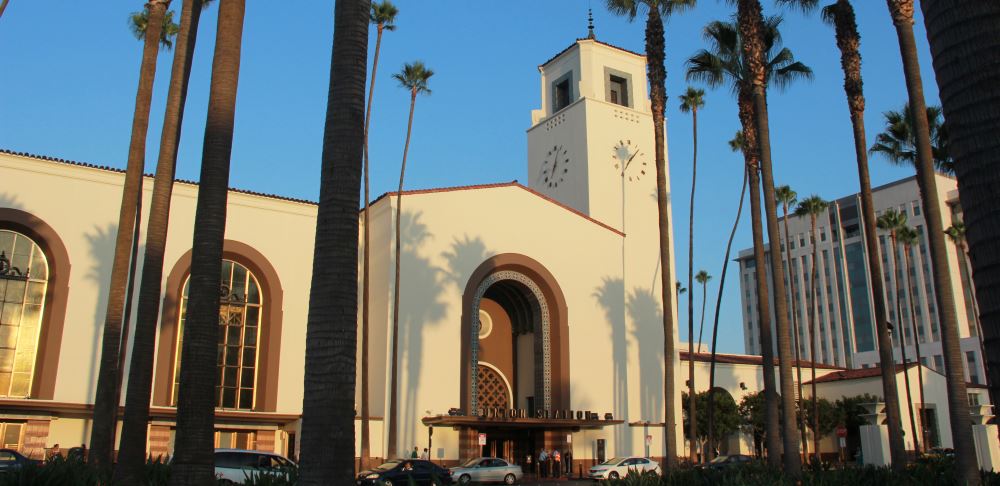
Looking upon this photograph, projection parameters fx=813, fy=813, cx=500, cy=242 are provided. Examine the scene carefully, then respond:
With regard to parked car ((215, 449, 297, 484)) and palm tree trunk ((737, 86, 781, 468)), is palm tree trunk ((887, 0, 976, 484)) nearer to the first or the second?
palm tree trunk ((737, 86, 781, 468))

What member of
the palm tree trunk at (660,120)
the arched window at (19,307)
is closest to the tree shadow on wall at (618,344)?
the palm tree trunk at (660,120)

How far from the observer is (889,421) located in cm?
2078

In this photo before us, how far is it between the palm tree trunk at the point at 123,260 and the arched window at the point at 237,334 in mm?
14853

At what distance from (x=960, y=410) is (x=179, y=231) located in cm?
2686

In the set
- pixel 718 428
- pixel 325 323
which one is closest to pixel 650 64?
pixel 325 323

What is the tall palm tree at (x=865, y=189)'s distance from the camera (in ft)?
68.2

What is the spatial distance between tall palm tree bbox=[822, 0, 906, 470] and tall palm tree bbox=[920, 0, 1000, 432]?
16.7 m

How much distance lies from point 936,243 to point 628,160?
27.7 m

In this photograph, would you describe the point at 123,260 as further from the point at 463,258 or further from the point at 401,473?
the point at 463,258

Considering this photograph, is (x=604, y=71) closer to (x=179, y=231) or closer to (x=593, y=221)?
(x=593, y=221)

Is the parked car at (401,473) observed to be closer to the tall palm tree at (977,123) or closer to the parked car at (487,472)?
the parked car at (487,472)

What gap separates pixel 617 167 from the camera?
44375 millimetres

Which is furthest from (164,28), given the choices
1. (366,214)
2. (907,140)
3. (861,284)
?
(861,284)

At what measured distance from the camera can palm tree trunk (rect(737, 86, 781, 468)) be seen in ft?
71.9
